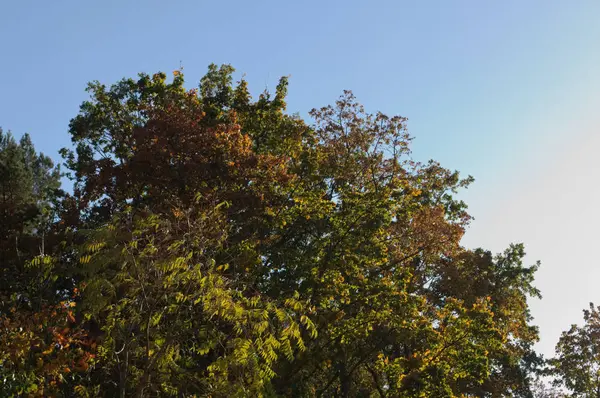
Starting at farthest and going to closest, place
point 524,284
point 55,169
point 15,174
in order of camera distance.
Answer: point 55,169
point 15,174
point 524,284

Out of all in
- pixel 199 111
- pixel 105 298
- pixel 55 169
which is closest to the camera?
pixel 105 298

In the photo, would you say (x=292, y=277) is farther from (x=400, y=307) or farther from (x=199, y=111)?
(x=199, y=111)

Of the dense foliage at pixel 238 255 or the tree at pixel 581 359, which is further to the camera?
the tree at pixel 581 359

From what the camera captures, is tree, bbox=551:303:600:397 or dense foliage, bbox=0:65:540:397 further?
tree, bbox=551:303:600:397

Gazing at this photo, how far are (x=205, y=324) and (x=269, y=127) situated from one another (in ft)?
34.7

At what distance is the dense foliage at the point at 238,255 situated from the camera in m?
8.53

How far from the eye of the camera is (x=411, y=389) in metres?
15.6

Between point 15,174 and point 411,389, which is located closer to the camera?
point 411,389

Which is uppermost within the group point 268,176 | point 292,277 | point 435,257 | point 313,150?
point 313,150

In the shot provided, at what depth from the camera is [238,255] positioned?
1333 cm

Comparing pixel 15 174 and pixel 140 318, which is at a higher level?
pixel 15 174

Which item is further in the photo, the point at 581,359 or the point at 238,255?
the point at 581,359

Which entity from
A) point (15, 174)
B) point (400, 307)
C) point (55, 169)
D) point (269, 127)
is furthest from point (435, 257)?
point (55, 169)

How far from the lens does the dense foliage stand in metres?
8.53
